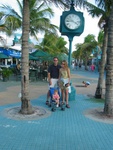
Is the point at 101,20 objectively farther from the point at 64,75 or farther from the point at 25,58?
the point at 25,58

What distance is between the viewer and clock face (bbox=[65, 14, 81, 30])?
7.98m

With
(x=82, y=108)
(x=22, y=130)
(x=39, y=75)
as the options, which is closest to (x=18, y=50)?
(x=39, y=75)

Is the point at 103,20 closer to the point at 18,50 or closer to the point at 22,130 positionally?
the point at 22,130

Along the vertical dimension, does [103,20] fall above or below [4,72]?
above

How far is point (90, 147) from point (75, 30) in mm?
5151

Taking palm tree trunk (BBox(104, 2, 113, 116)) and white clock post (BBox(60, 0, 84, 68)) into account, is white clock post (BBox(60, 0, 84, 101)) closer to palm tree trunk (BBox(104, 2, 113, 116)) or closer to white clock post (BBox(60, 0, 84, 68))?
white clock post (BBox(60, 0, 84, 68))

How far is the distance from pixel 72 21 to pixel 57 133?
489 centimetres

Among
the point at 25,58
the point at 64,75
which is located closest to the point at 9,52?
the point at 64,75

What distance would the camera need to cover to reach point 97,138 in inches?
182

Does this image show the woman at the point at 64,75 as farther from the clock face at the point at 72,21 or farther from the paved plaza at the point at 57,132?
the clock face at the point at 72,21

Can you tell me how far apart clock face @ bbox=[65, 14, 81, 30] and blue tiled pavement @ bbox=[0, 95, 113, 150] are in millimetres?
3673

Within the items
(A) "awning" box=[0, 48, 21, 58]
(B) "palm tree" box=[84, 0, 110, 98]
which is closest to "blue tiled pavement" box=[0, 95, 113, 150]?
(B) "palm tree" box=[84, 0, 110, 98]

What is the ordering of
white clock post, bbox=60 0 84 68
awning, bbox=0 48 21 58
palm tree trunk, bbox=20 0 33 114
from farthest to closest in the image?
awning, bbox=0 48 21 58, white clock post, bbox=60 0 84 68, palm tree trunk, bbox=20 0 33 114

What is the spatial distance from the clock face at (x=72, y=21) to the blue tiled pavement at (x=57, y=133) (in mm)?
3673
